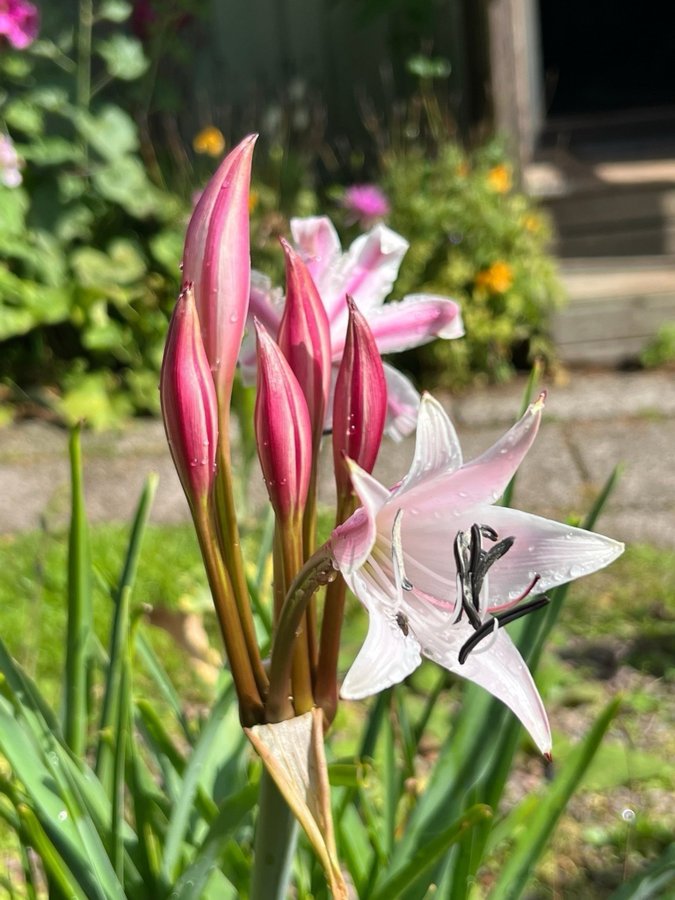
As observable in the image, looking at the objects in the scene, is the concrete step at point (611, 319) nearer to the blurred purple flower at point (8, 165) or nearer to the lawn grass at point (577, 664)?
the lawn grass at point (577, 664)

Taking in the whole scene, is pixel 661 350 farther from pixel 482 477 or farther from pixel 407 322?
pixel 482 477

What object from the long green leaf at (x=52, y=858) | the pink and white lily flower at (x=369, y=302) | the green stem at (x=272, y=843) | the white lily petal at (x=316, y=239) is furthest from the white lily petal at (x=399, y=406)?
the long green leaf at (x=52, y=858)

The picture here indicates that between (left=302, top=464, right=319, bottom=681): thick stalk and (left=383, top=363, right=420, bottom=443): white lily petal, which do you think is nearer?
(left=302, top=464, right=319, bottom=681): thick stalk

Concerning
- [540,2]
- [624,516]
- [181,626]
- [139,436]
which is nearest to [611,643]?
[624,516]

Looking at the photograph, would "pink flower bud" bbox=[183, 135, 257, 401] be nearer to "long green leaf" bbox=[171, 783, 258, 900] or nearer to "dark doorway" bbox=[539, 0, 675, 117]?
"long green leaf" bbox=[171, 783, 258, 900]

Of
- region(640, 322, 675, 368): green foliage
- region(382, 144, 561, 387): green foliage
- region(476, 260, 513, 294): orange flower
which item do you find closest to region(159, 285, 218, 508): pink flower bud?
region(382, 144, 561, 387): green foliage

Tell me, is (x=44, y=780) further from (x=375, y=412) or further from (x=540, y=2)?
(x=540, y=2)
